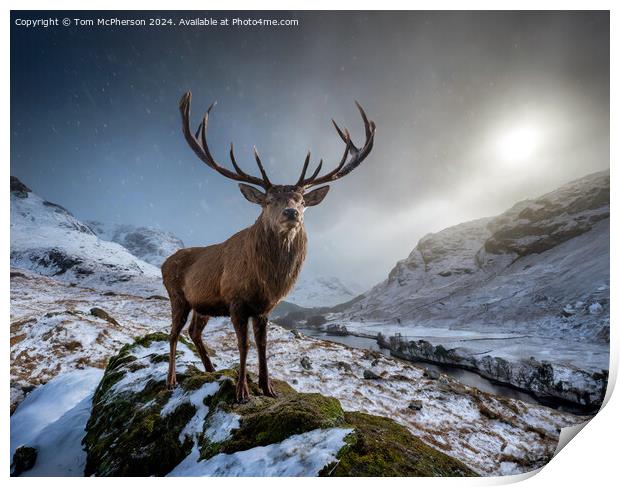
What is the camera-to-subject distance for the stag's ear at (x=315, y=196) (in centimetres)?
389

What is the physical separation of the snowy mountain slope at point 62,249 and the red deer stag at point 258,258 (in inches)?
117

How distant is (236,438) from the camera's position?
2.86 metres

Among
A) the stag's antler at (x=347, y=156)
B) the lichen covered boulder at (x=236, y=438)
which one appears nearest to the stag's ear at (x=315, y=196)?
the stag's antler at (x=347, y=156)

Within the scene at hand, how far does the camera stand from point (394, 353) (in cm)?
3188

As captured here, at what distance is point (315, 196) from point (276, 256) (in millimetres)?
907

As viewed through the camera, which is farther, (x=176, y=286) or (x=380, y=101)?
(x=380, y=101)

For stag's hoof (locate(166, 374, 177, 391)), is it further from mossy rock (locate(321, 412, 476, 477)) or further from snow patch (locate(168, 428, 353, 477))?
mossy rock (locate(321, 412, 476, 477))

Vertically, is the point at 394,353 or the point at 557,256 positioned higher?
the point at 557,256

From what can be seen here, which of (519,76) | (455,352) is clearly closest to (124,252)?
(519,76)

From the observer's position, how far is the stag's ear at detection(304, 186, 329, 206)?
12.8 ft

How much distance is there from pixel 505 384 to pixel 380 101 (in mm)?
18963

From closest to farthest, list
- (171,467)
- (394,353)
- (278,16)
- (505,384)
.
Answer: (171,467) < (278,16) < (505,384) < (394,353)

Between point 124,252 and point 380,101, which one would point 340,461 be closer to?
point 380,101

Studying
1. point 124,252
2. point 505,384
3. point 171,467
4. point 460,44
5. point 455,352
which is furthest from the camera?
point 455,352
